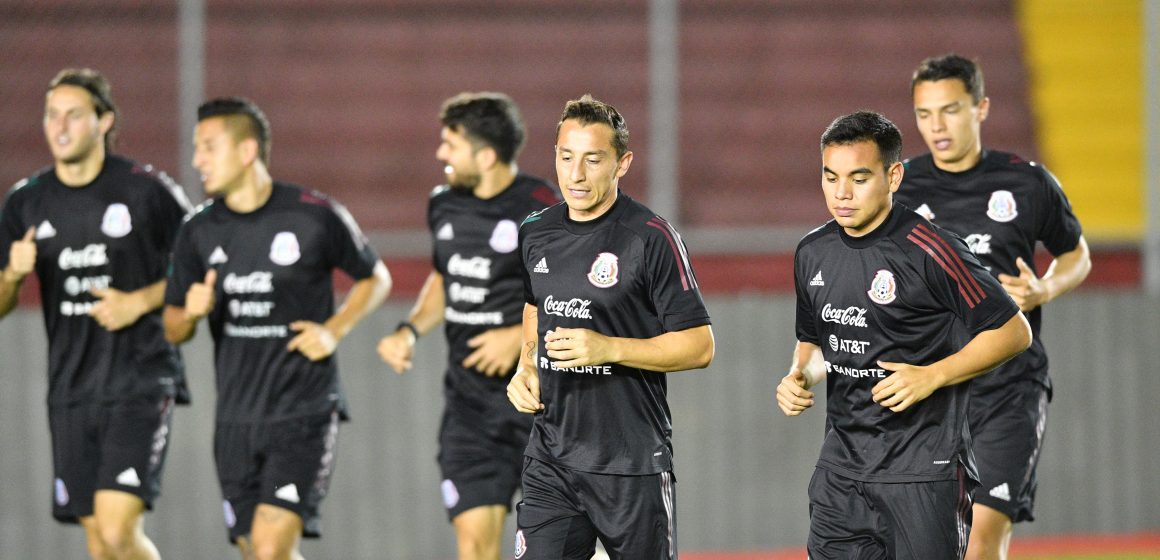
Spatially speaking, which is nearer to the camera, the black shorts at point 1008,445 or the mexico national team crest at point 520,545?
the mexico national team crest at point 520,545

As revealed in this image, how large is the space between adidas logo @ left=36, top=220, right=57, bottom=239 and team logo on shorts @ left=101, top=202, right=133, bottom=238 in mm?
214

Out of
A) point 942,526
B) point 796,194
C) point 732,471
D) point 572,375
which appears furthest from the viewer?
point 796,194

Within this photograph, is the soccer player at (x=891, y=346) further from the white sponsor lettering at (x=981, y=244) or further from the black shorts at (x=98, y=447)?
the black shorts at (x=98, y=447)

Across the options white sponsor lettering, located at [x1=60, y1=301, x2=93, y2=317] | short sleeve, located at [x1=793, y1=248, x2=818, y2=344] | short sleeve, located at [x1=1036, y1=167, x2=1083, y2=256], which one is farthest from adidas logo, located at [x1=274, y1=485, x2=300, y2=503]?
short sleeve, located at [x1=1036, y1=167, x2=1083, y2=256]

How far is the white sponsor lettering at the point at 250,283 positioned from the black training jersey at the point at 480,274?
728 mm

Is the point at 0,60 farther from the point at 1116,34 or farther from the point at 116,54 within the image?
the point at 1116,34

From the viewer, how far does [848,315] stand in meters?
4.41

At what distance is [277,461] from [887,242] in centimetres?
264

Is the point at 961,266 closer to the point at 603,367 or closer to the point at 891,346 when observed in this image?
the point at 891,346

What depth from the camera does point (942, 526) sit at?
4.36m

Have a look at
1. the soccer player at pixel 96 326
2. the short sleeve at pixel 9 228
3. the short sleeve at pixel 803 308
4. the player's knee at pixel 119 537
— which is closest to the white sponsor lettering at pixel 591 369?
the short sleeve at pixel 803 308

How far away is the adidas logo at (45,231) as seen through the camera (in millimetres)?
6109

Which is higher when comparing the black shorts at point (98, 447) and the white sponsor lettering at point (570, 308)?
the white sponsor lettering at point (570, 308)

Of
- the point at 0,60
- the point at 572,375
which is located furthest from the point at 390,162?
the point at 572,375
